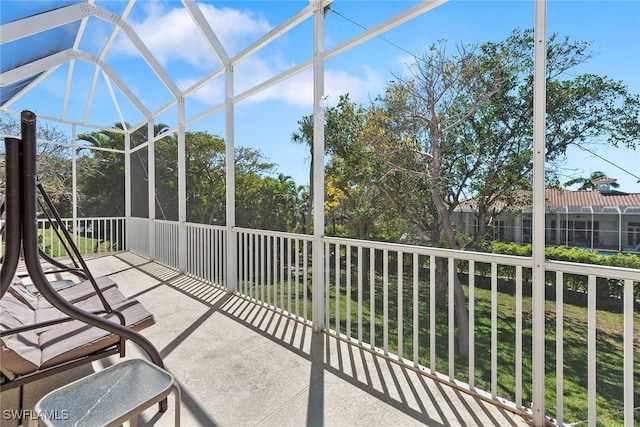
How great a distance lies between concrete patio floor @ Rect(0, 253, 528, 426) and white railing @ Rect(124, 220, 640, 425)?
21 centimetres

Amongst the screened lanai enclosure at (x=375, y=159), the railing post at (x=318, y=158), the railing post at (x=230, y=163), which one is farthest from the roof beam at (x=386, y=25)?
the railing post at (x=230, y=163)

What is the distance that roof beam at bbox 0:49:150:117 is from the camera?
4506 millimetres

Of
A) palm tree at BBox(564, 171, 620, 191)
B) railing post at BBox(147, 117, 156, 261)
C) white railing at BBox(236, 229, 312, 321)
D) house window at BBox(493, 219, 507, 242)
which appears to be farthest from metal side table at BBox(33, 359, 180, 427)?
railing post at BBox(147, 117, 156, 261)

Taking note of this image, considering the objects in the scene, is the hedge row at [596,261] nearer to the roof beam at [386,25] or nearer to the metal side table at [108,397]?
the roof beam at [386,25]

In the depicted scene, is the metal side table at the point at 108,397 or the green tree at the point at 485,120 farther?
the green tree at the point at 485,120

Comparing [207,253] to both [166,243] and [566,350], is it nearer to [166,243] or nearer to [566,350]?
[166,243]

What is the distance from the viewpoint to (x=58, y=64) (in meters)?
5.59

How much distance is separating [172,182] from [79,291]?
4.56m

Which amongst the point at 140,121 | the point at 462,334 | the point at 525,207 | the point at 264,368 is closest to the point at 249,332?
the point at 264,368

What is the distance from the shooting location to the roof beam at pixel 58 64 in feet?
14.8

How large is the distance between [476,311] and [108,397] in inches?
110

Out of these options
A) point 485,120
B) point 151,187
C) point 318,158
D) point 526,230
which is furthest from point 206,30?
point 526,230

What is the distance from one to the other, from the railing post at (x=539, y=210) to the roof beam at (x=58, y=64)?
6011mm

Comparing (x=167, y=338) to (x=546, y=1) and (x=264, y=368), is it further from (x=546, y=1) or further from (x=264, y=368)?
(x=546, y=1)
